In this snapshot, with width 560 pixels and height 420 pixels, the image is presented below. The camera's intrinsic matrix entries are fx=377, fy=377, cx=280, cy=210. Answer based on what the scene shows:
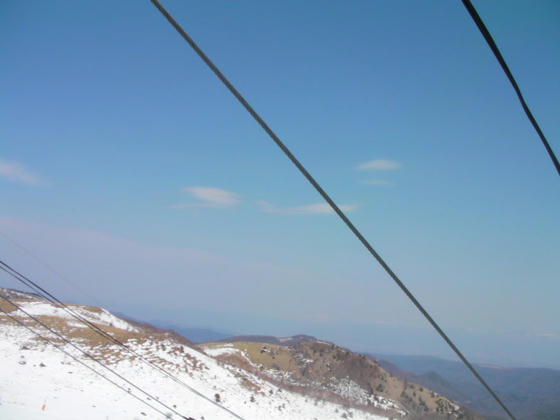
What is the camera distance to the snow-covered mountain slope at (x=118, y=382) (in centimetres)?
2095

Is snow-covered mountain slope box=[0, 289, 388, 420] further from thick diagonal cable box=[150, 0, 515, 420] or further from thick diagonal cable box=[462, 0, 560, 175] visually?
thick diagonal cable box=[462, 0, 560, 175]

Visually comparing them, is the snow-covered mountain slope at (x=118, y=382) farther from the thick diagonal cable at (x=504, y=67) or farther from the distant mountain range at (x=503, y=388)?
the distant mountain range at (x=503, y=388)

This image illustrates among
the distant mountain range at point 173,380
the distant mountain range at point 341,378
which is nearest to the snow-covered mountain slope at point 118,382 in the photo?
the distant mountain range at point 173,380

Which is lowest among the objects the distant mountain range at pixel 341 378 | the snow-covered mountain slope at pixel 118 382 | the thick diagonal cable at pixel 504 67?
the snow-covered mountain slope at pixel 118 382

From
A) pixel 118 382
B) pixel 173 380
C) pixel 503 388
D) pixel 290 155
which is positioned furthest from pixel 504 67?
pixel 503 388

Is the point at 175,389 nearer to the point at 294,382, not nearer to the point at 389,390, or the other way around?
the point at 294,382

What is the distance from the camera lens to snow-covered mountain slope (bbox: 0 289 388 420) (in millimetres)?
20945

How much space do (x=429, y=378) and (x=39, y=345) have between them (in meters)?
52.4

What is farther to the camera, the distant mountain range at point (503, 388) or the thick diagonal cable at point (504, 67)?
the distant mountain range at point (503, 388)

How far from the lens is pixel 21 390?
20578mm

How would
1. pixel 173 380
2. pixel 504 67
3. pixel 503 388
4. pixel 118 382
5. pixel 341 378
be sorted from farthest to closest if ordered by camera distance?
pixel 503 388 < pixel 341 378 < pixel 173 380 < pixel 118 382 < pixel 504 67

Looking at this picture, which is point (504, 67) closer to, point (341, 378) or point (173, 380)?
point (173, 380)

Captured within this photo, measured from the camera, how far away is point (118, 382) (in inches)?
1054

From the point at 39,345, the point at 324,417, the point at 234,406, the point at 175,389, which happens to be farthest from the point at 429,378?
the point at 39,345
